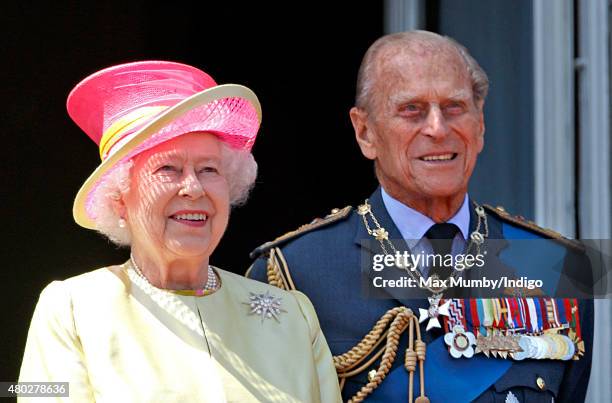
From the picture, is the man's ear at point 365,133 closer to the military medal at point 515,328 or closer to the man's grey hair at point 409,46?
the man's grey hair at point 409,46

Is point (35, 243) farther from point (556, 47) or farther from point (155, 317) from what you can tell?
point (556, 47)

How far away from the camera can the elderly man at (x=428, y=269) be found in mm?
3084

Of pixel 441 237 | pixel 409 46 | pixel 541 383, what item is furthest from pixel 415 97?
pixel 541 383

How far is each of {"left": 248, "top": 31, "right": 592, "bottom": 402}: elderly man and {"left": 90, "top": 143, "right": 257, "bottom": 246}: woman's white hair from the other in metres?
0.36

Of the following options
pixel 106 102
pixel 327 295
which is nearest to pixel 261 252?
pixel 327 295

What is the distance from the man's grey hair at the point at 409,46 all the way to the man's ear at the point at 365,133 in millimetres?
22

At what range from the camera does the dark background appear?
160 inches

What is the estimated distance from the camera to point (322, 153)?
4.73 m

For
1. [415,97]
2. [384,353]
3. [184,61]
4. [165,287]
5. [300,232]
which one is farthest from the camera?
[184,61]

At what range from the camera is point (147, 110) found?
274 cm

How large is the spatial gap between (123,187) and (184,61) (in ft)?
5.82

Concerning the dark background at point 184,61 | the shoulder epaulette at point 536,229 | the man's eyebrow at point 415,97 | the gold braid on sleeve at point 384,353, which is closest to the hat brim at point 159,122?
the man's eyebrow at point 415,97

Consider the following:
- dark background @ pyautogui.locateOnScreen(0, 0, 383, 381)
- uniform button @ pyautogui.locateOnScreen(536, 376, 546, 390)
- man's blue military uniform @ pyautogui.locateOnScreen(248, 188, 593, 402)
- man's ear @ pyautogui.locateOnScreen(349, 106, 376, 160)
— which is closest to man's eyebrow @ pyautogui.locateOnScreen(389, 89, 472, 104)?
man's ear @ pyautogui.locateOnScreen(349, 106, 376, 160)

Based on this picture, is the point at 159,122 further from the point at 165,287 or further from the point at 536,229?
the point at 536,229
